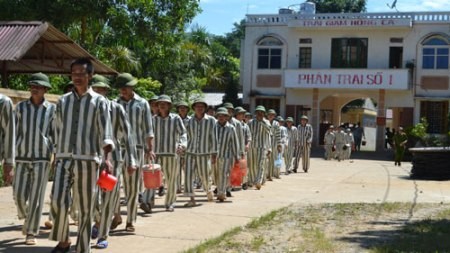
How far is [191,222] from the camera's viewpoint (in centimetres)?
948

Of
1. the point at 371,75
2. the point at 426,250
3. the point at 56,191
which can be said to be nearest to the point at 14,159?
the point at 56,191

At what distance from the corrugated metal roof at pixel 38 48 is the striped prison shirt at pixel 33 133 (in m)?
5.20

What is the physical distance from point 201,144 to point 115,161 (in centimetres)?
383

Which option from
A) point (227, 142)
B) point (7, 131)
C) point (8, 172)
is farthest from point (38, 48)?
point (8, 172)

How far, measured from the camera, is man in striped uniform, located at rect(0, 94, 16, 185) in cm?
719

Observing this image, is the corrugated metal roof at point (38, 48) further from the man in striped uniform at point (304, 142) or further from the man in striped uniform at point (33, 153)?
the man in striped uniform at point (304, 142)

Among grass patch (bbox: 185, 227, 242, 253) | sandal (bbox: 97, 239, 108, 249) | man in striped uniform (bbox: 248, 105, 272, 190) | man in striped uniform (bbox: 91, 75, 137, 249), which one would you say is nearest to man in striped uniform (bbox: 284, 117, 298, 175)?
man in striped uniform (bbox: 248, 105, 272, 190)

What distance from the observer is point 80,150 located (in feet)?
21.1

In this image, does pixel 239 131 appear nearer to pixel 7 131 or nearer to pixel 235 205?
pixel 235 205

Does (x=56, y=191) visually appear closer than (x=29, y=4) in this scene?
Yes

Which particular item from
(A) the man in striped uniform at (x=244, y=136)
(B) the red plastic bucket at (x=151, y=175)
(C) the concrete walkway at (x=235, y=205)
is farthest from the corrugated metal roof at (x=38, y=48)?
(B) the red plastic bucket at (x=151, y=175)

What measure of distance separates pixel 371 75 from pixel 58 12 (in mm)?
20940

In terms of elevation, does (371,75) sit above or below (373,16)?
below

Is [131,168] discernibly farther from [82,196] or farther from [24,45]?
[24,45]
